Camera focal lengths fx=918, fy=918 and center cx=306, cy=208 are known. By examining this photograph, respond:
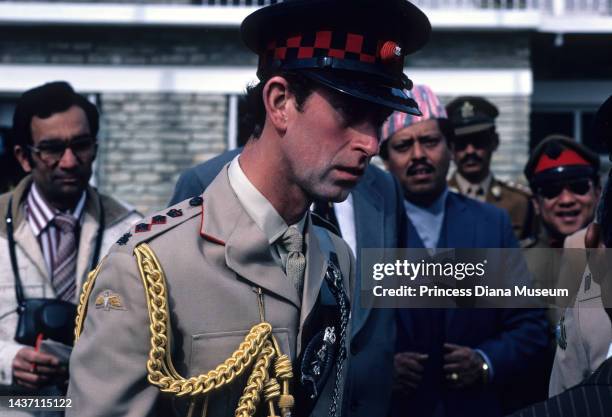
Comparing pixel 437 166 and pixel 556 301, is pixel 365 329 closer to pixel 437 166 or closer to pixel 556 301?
pixel 437 166

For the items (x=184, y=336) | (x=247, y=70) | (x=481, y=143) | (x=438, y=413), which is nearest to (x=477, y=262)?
(x=438, y=413)

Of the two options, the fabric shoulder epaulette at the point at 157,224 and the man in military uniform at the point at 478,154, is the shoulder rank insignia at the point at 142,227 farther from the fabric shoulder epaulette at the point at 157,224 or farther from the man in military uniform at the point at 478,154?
the man in military uniform at the point at 478,154

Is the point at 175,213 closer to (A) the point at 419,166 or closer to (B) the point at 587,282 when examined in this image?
(B) the point at 587,282

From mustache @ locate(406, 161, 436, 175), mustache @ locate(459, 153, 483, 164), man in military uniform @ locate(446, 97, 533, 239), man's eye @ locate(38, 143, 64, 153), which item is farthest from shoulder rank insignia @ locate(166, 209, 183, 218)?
mustache @ locate(459, 153, 483, 164)

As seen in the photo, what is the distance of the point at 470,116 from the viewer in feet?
16.9

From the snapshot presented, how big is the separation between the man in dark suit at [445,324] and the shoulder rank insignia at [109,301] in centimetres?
189

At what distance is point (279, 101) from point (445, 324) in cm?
192

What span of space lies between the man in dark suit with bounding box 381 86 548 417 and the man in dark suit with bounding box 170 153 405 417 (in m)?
0.28

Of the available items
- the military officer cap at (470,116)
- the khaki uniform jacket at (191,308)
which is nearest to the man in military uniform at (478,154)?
the military officer cap at (470,116)

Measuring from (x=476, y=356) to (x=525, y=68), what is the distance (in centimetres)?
649

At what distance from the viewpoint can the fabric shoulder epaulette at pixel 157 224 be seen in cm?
210

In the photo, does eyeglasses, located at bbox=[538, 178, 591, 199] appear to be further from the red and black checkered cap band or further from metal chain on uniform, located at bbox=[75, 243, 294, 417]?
metal chain on uniform, located at bbox=[75, 243, 294, 417]

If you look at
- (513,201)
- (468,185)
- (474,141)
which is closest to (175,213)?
(474,141)

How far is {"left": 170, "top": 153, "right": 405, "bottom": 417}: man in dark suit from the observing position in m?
3.23
